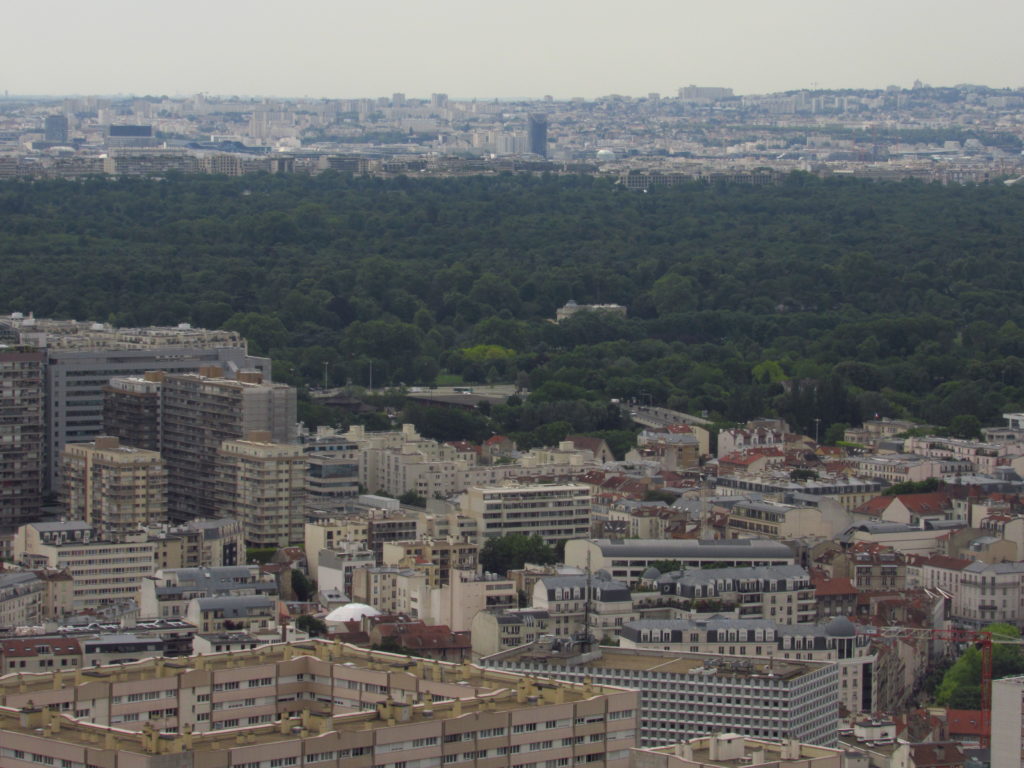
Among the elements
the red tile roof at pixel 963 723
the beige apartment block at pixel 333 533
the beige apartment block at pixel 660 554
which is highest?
the beige apartment block at pixel 660 554

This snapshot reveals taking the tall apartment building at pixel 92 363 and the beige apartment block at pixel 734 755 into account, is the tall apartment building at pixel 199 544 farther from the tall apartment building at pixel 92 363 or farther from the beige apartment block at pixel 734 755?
the beige apartment block at pixel 734 755

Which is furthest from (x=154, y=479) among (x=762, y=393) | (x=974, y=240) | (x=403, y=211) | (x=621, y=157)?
(x=621, y=157)

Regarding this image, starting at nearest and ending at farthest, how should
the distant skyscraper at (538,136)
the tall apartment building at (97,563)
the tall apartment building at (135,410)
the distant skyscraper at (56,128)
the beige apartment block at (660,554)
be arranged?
1. the tall apartment building at (97,563)
2. the beige apartment block at (660,554)
3. the tall apartment building at (135,410)
4. the distant skyscraper at (538,136)
5. the distant skyscraper at (56,128)

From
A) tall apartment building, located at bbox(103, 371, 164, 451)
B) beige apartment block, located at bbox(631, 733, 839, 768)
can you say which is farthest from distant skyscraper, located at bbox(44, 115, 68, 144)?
beige apartment block, located at bbox(631, 733, 839, 768)

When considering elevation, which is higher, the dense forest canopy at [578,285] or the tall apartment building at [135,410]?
the tall apartment building at [135,410]

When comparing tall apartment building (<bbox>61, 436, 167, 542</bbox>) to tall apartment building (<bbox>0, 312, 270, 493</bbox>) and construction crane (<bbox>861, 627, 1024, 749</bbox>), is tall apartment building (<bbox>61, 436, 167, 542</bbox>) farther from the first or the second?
construction crane (<bbox>861, 627, 1024, 749</bbox>)

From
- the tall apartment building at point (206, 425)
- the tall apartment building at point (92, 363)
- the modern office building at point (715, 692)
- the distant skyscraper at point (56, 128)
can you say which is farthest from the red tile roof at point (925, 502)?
the distant skyscraper at point (56, 128)

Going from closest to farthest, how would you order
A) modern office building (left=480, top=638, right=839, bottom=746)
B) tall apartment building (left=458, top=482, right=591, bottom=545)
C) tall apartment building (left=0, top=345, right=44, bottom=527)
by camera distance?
modern office building (left=480, top=638, right=839, bottom=746) → tall apartment building (left=458, top=482, right=591, bottom=545) → tall apartment building (left=0, top=345, right=44, bottom=527)
